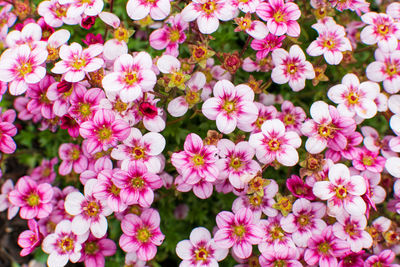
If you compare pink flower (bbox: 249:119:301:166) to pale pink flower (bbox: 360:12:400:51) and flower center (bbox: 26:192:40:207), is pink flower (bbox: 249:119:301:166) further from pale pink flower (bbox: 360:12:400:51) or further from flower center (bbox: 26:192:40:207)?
flower center (bbox: 26:192:40:207)

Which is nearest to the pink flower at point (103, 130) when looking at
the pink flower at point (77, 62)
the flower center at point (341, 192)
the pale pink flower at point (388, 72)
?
the pink flower at point (77, 62)

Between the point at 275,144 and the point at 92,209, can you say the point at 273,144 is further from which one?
the point at 92,209

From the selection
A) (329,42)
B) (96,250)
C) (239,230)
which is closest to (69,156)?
(96,250)

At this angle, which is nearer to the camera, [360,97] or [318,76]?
[360,97]

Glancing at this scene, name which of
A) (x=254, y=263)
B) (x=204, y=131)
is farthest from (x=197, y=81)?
(x=254, y=263)

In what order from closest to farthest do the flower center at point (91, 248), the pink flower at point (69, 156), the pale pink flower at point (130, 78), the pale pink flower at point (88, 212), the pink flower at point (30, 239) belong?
the pale pink flower at point (130, 78) < the pale pink flower at point (88, 212) < the pink flower at point (30, 239) < the flower center at point (91, 248) < the pink flower at point (69, 156)

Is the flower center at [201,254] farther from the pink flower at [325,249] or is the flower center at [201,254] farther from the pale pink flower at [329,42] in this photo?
the pale pink flower at [329,42]

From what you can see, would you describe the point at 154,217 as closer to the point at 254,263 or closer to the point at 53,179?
the point at 254,263
